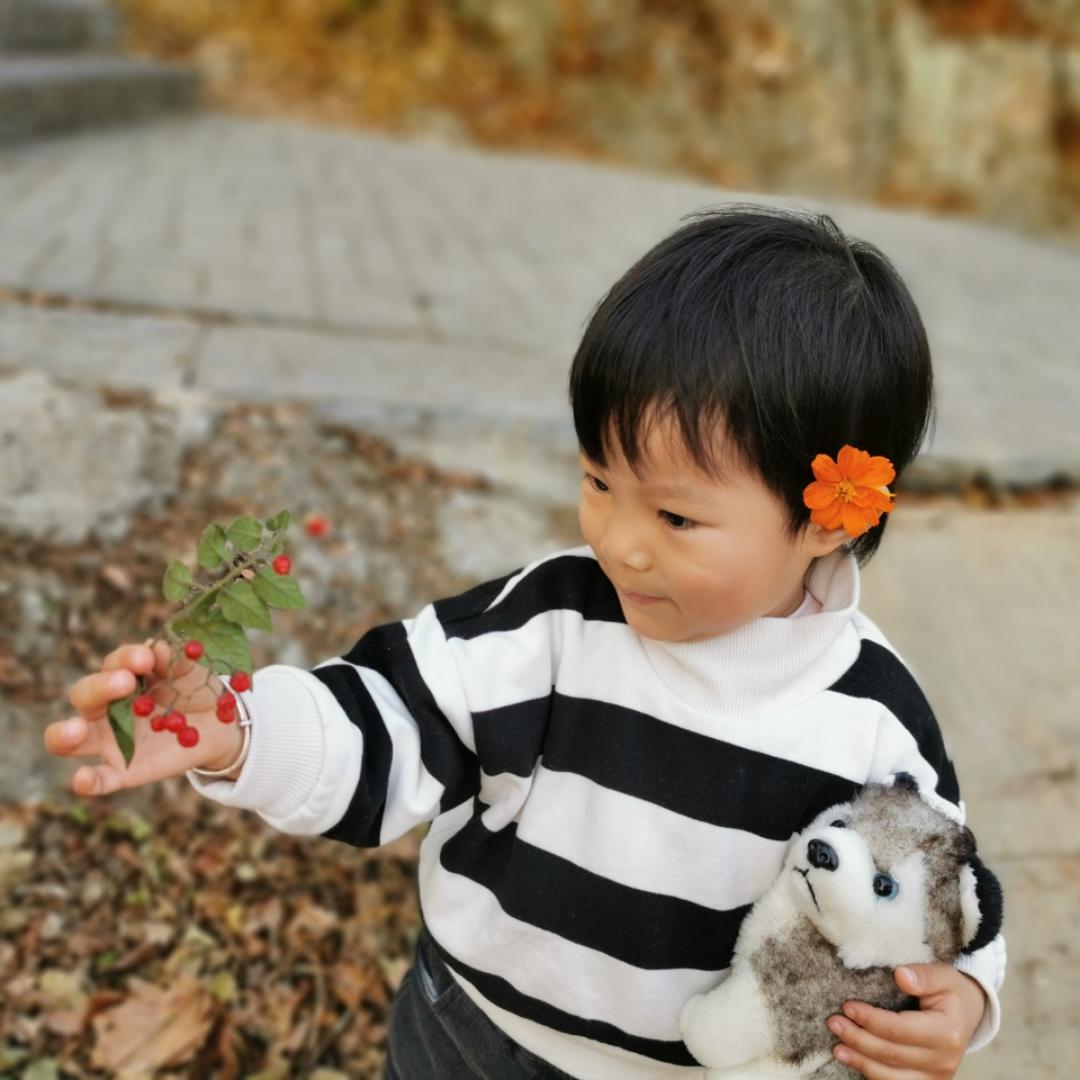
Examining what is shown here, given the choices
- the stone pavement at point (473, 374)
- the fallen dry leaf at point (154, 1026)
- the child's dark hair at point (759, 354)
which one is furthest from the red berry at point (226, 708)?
the stone pavement at point (473, 374)

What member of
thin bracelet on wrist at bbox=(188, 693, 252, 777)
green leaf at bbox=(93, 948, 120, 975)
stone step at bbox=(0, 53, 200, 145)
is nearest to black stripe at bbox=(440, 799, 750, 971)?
thin bracelet on wrist at bbox=(188, 693, 252, 777)

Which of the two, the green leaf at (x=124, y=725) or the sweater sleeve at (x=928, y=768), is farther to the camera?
the sweater sleeve at (x=928, y=768)

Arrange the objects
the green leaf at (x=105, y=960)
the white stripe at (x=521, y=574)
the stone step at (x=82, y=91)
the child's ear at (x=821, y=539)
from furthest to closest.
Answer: the stone step at (x=82, y=91), the green leaf at (x=105, y=960), the white stripe at (x=521, y=574), the child's ear at (x=821, y=539)

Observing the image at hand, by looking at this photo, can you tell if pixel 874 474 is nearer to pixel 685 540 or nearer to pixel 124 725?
pixel 685 540

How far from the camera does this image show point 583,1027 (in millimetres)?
1517

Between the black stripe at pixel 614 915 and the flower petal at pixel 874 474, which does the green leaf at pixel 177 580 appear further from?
the flower petal at pixel 874 474

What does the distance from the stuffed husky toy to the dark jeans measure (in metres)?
0.30

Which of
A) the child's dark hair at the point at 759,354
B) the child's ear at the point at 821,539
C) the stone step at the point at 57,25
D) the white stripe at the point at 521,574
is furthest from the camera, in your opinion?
the stone step at the point at 57,25

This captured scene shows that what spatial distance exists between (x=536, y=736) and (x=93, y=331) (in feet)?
8.61

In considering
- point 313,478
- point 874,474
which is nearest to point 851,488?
point 874,474

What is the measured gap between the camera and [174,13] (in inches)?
373

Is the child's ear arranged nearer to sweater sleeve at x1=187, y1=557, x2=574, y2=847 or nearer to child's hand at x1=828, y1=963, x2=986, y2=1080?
sweater sleeve at x1=187, y1=557, x2=574, y2=847

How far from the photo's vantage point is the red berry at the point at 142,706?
1261 mm

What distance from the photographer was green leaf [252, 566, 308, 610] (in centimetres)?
120
